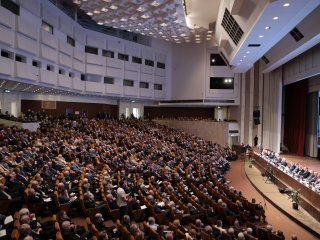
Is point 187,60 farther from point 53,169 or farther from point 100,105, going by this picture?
point 53,169

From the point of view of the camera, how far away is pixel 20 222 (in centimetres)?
427

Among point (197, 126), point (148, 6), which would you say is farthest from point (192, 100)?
point (148, 6)

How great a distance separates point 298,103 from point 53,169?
47.8 ft

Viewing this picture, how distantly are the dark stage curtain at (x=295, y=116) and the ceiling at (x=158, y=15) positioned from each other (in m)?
5.83

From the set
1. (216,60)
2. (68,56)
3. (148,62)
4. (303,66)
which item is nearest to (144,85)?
(148,62)

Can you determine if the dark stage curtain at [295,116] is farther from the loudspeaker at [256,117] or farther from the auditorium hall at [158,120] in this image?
the loudspeaker at [256,117]

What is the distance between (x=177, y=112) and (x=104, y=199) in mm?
19599

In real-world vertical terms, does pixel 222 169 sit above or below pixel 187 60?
below

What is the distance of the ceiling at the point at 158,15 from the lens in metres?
13.9

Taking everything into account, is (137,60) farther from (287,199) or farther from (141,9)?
(287,199)

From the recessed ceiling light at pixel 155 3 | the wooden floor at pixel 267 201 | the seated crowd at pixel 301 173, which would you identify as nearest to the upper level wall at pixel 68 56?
the recessed ceiling light at pixel 155 3

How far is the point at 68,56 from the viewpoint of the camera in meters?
16.5

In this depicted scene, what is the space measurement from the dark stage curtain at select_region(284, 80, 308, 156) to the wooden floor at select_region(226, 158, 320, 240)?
2064mm

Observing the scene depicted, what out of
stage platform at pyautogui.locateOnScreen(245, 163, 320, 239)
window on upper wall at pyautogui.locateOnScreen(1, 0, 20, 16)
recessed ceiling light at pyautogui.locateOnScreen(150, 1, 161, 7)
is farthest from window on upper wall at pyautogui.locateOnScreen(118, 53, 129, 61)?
stage platform at pyautogui.locateOnScreen(245, 163, 320, 239)
